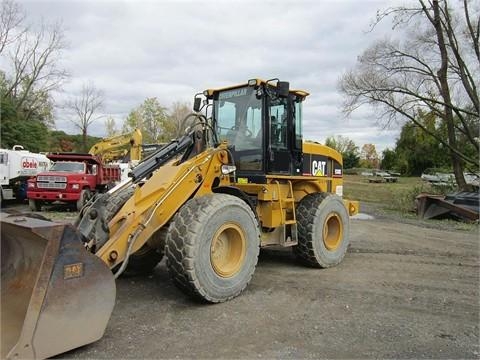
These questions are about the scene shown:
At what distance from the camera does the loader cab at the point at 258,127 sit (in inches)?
249

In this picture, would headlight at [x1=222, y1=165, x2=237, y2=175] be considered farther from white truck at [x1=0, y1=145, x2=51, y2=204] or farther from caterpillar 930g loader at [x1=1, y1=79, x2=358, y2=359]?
white truck at [x1=0, y1=145, x2=51, y2=204]

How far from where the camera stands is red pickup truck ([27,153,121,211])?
49.1 ft

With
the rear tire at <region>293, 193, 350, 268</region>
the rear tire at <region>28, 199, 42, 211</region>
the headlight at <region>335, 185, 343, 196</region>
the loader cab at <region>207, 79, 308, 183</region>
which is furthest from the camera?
the rear tire at <region>28, 199, 42, 211</region>

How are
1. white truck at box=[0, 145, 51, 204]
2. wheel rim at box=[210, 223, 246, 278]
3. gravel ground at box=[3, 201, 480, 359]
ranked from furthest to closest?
white truck at box=[0, 145, 51, 204] → wheel rim at box=[210, 223, 246, 278] → gravel ground at box=[3, 201, 480, 359]

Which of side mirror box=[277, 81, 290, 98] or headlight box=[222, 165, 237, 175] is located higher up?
side mirror box=[277, 81, 290, 98]

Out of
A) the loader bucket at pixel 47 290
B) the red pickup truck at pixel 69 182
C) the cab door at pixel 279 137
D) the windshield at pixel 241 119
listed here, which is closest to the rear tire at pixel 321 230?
the cab door at pixel 279 137

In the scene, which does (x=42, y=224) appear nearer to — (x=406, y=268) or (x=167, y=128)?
(x=406, y=268)

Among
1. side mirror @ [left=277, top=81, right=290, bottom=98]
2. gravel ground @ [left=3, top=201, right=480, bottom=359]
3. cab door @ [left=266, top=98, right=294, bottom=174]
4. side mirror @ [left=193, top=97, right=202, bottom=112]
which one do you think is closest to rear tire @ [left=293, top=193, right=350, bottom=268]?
gravel ground @ [left=3, top=201, right=480, bottom=359]

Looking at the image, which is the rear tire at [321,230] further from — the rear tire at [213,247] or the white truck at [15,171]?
the white truck at [15,171]

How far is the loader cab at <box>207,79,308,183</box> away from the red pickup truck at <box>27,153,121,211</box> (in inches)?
375

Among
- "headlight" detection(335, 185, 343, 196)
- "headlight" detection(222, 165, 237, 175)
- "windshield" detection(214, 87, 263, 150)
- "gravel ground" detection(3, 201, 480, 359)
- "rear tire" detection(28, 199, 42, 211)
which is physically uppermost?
"windshield" detection(214, 87, 263, 150)

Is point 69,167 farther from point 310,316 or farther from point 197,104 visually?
point 310,316

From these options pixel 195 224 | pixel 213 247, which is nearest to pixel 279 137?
pixel 213 247

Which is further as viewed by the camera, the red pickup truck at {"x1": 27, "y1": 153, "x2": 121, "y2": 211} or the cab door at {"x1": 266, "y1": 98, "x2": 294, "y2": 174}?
the red pickup truck at {"x1": 27, "y1": 153, "x2": 121, "y2": 211}
